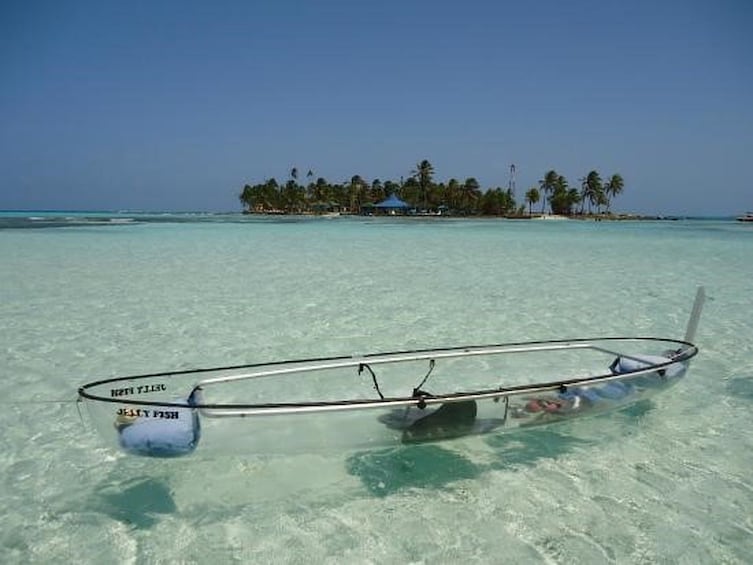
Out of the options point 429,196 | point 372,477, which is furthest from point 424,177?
point 372,477

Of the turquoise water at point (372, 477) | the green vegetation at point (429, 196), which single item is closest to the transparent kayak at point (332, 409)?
the turquoise water at point (372, 477)

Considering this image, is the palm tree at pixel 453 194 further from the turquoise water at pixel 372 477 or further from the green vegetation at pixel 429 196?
the turquoise water at pixel 372 477

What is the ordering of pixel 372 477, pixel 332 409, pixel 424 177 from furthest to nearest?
pixel 424 177
pixel 372 477
pixel 332 409

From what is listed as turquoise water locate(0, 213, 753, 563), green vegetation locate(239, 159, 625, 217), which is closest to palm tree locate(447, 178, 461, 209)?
green vegetation locate(239, 159, 625, 217)

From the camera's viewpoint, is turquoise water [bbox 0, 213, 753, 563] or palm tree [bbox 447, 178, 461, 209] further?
palm tree [bbox 447, 178, 461, 209]

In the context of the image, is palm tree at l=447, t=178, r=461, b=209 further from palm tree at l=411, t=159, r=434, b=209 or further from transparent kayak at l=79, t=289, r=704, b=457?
transparent kayak at l=79, t=289, r=704, b=457

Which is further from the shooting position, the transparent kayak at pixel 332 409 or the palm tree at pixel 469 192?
the palm tree at pixel 469 192

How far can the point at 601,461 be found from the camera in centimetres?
518

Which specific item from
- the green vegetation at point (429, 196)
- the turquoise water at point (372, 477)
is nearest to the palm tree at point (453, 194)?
the green vegetation at point (429, 196)

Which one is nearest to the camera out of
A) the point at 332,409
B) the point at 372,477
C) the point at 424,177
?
the point at 332,409

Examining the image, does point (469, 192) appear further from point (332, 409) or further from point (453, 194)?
point (332, 409)

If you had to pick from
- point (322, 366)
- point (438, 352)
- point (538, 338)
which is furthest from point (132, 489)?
point (538, 338)

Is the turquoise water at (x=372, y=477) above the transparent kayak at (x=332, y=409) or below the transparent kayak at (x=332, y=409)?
below

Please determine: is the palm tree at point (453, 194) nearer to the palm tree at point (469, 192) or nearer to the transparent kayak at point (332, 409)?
the palm tree at point (469, 192)
